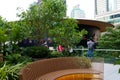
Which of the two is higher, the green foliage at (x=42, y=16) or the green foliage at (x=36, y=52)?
the green foliage at (x=42, y=16)

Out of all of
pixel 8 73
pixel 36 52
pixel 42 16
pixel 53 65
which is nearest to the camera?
pixel 8 73

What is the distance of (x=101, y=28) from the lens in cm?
3509

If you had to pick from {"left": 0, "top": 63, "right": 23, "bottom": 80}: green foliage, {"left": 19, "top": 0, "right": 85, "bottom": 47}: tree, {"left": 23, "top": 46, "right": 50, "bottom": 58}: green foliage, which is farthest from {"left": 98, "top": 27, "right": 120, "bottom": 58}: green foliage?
{"left": 0, "top": 63, "right": 23, "bottom": 80}: green foliage

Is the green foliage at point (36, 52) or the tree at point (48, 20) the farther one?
the tree at point (48, 20)

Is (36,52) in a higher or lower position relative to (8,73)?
lower

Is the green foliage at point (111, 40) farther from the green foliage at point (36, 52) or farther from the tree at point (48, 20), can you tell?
the green foliage at point (36, 52)

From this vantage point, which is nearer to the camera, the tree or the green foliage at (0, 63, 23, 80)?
the green foliage at (0, 63, 23, 80)

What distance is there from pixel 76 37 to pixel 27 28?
8.30 ft

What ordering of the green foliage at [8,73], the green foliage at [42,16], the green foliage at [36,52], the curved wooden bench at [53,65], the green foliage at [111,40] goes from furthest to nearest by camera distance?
the green foliage at [111,40], the green foliage at [42,16], the green foliage at [36,52], the curved wooden bench at [53,65], the green foliage at [8,73]

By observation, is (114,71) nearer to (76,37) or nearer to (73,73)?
(73,73)

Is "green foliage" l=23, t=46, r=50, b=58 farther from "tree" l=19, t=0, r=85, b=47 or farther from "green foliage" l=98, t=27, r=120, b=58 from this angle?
"green foliage" l=98, t=27, r=120, b=58

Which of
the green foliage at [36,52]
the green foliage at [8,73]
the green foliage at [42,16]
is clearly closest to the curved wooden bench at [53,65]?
the green foliage at [8,73]

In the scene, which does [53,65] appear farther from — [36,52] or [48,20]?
[48,20]

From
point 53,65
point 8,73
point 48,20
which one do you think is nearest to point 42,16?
point 48,20
